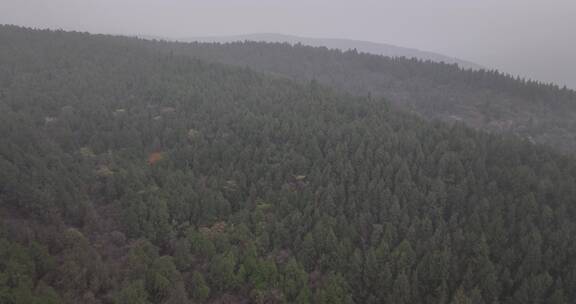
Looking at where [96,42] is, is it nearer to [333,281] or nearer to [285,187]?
[285,187]

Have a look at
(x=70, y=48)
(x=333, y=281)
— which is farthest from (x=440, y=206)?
(x=70, y=48)

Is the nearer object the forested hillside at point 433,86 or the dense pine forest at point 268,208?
the dense pine forest at point 268,208

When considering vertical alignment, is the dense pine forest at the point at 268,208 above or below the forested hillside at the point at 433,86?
below

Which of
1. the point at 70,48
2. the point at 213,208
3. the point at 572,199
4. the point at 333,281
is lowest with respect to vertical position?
the point at 333,281

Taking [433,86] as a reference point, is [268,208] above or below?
below

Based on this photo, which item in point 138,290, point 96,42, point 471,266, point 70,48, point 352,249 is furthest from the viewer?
point 96,42

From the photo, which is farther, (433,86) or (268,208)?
(433,86)

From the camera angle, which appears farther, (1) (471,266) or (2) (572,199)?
(2) (572,199)

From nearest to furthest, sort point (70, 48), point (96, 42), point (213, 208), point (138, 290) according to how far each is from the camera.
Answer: point (138, 290), point (213, 208), point (70, 48), point (96, 42)
